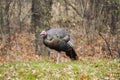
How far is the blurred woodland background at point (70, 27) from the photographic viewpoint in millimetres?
20047

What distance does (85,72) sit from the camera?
11617 mm

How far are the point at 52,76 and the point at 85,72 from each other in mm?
1280

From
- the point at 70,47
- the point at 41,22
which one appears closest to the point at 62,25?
the point at 41,22

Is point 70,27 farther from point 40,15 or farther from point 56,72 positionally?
point 56,72

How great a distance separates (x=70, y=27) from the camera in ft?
97.3

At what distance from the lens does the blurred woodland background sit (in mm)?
20047

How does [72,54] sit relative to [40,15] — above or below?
below

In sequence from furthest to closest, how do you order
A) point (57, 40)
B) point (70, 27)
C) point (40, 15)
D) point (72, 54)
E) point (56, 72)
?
point (70, 27) < point (40, 15) < point (72, 54) < point (57, 40) < point (56, 72)

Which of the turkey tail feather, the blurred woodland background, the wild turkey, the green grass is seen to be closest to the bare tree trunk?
the blurred woodland background

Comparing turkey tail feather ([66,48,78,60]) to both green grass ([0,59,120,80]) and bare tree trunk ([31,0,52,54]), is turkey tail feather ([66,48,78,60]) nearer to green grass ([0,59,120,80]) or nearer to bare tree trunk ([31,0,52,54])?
green grass ([0,59,120,80])

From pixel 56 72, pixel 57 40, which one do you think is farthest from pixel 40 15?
pixel 56 72

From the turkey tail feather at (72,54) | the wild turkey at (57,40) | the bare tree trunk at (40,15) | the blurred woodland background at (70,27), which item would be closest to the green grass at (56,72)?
the wild turkey at (57,40)

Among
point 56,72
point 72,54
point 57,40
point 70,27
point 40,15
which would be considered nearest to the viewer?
point 56,72

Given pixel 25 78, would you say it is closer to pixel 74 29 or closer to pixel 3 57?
pixel 3 57
